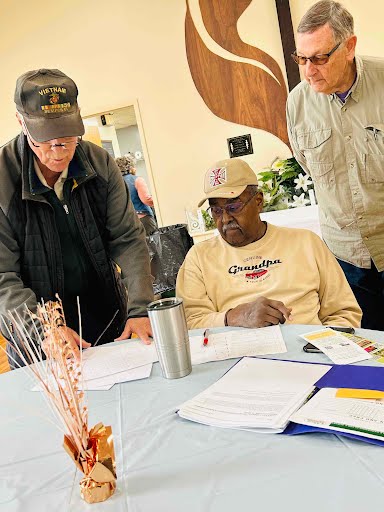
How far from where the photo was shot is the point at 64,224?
1.80 m

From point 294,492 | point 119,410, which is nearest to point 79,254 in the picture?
point 119,410

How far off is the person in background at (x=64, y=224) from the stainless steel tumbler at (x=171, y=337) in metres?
0.33

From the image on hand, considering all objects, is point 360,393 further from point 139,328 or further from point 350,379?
point 139,328

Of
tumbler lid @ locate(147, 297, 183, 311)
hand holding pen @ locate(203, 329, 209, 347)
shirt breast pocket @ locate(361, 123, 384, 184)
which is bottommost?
hand holding pen @ locate(203, 329, 209, 347)

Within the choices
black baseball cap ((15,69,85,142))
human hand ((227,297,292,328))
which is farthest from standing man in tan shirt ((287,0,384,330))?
black baseball cap ((15,69,85,142))

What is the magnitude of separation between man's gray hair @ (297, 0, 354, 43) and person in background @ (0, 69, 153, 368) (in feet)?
2.86

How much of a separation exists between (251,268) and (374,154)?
71 centimetres

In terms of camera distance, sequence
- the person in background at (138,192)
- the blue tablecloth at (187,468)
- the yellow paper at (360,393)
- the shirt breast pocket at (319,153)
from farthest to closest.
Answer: the person in background at (138,192)
the shirt breast pocket at (319,153)
the yellow paper at (360,393)
the blue tablecloth at (187,468)

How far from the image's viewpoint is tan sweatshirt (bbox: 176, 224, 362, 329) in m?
1.65

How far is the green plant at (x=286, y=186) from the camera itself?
3.72m

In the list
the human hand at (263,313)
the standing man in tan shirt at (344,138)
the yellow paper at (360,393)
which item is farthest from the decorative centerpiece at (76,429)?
the standing man in tan shirt at (344,138)

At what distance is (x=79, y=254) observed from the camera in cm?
185

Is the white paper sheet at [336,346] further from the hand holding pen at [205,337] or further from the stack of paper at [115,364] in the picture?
the stack of paper at [115,364]

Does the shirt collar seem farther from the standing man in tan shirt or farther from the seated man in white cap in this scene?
the seated man in white cap
